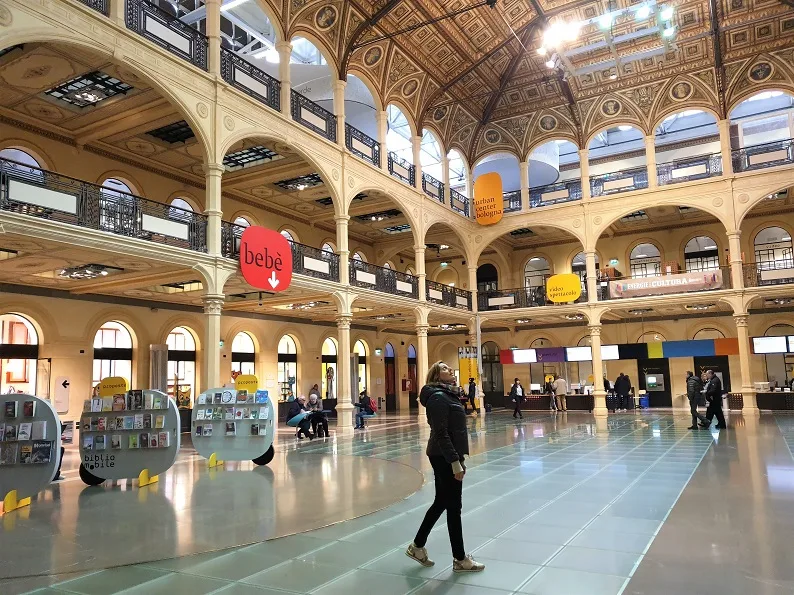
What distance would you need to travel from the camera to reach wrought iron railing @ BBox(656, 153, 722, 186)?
892 inches

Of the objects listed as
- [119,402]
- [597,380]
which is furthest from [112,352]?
[597,380]

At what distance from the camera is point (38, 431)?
7.91 m

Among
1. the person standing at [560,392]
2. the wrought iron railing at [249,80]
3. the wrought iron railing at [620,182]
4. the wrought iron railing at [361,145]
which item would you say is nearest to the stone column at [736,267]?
the wrought iron railing at [620,182]

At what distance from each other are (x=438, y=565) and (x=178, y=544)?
2.54 m

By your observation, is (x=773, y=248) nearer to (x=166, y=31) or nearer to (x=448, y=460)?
(x=166, y=31)

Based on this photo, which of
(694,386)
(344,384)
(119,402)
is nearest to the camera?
(119,402)

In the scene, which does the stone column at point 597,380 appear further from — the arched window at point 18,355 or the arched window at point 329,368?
the arched window at point 18,355

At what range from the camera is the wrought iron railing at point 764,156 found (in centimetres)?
2164

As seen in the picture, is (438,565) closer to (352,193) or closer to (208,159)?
(208,159)

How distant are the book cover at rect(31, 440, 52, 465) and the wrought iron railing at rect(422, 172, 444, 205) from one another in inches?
697

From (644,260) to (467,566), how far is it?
1032 inches

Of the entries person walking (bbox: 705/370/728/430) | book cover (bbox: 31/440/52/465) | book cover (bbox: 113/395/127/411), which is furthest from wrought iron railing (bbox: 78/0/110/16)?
person walking (bbox: 705/370/728/430)

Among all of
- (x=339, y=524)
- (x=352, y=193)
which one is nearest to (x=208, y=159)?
(x=352, y=193)

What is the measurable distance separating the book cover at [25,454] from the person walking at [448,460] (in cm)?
568
